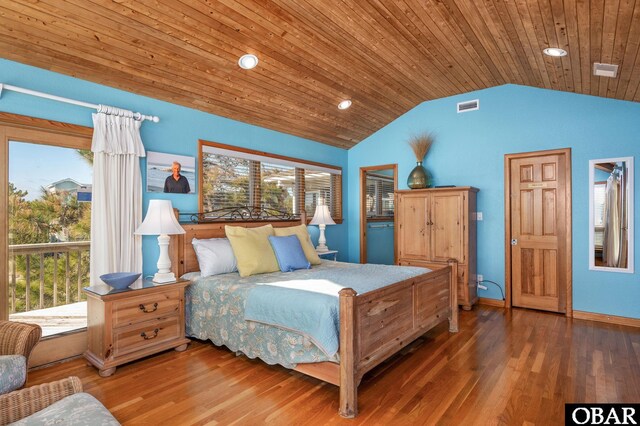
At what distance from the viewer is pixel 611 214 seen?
396 cm

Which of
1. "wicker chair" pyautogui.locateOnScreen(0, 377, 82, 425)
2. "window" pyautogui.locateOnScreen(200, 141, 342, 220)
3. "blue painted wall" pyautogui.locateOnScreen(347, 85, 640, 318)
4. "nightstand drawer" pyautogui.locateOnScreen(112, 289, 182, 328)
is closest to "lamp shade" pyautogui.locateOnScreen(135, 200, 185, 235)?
"nightstand drawer" pyautogui.locateOnScreen(112, 289, 182, 328)

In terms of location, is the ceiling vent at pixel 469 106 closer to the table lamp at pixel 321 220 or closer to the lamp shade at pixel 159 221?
the table lamp at pixel 321 220

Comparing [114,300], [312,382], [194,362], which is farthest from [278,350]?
[114,300]

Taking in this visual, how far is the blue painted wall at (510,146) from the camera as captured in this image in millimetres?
3916

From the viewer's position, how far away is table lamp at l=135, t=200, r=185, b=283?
3.04 meters

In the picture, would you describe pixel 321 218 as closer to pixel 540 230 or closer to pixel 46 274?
pixel 540 230

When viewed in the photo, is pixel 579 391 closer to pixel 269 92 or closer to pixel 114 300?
pixel 114 300

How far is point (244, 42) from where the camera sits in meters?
3.06

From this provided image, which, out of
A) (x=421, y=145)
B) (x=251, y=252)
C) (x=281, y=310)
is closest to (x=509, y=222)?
(x=421, y=145)

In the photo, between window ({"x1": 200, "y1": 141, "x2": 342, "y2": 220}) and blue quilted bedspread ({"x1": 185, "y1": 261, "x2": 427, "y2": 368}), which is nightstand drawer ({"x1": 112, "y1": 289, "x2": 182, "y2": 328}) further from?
window ({"x1": 200, "y1": 141, "x2": 342, "y2": 220})

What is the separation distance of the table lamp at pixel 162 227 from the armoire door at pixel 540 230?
161 inches

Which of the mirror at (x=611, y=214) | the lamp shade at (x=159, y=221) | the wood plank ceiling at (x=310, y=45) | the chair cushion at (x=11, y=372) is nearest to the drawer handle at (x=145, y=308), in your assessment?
the lamp shade at (x=159, y=221)

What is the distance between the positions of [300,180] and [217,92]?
1.91 metres

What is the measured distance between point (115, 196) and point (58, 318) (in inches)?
44.6
